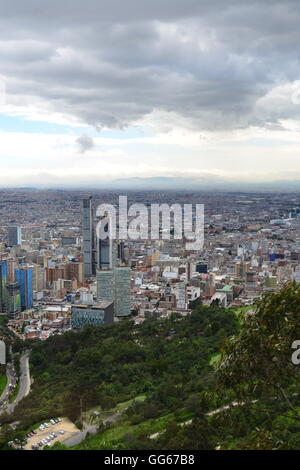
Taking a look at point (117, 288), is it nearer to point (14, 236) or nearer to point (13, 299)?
point (13, 299)

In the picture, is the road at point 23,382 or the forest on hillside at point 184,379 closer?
the forest on hillside at point 184,379

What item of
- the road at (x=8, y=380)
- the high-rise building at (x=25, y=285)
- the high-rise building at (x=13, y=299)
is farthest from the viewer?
the high-rise building at (x=25, y=285)

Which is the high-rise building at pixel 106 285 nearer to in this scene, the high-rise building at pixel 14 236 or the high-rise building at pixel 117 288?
the high-rise building at pixel 117 288

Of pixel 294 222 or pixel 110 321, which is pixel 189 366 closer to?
pixel 110 321

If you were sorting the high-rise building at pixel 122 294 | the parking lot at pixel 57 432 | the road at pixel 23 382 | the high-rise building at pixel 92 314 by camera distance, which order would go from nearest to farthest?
the parking lot at pixel 57 432 < the road at pixel 23 382 < the high-rise building at pixel 92 314 < the high-rise building at pixel 122 294

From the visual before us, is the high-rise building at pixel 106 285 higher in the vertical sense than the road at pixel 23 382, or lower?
higher

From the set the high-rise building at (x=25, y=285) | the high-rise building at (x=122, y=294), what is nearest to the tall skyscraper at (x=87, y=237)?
the high-rise building at (x=25, y=285)

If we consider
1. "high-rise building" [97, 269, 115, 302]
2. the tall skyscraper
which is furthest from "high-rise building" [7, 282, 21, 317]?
the tall skyscraper
